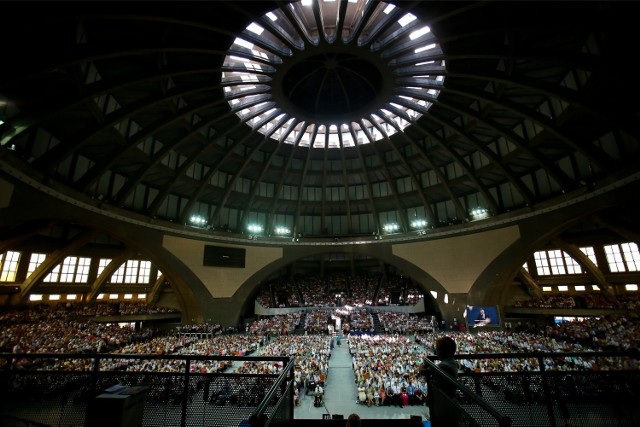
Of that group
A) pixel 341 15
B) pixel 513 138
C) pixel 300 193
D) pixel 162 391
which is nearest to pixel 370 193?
pixel 300 193

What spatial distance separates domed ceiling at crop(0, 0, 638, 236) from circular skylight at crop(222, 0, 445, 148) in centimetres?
15

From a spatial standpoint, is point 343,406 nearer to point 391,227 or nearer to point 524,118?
point 524,118

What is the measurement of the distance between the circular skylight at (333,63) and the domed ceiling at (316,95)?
15 cm

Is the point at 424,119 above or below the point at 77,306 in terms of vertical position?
above

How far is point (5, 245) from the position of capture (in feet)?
85.8

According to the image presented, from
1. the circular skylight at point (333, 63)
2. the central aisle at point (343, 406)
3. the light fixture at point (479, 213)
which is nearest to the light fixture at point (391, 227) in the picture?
the light fixture at point (479, 213)

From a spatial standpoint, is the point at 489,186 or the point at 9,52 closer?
the point at 9,52

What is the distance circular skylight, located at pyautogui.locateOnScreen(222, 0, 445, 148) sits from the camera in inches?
776

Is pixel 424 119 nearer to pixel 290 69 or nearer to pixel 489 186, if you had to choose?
pixel 489 186

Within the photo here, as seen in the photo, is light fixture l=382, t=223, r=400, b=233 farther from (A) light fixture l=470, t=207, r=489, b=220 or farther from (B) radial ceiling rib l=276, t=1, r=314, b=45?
(B) radial ceiling rib l=276, t=1, r=314, b=45

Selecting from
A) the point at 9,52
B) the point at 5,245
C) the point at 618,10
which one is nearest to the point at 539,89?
the point at 618,10

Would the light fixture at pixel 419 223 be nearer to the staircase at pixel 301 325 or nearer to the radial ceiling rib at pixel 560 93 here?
the staircase at pixel 301 325

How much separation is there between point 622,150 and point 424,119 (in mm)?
14859

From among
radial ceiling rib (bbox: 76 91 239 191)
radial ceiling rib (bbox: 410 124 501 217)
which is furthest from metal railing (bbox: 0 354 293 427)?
radial ceiling rib (bbox: 410 124 501 217)
